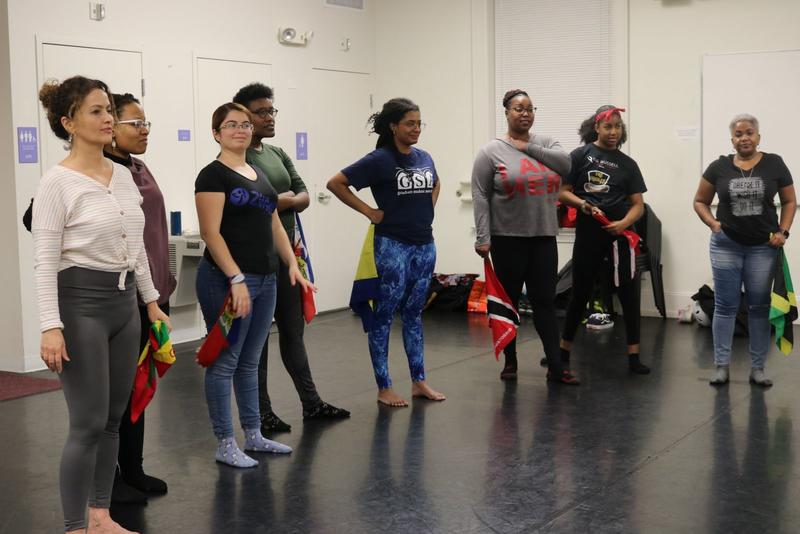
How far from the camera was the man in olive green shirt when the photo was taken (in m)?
4.48

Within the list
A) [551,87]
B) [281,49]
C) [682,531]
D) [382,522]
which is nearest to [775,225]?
[682,531]

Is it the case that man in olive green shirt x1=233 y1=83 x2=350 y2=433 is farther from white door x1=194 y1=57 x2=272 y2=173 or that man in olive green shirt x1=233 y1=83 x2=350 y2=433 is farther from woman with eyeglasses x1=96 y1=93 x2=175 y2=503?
white door x1=194 y1=57 x2=272 y2=173

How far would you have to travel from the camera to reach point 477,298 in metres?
8.34

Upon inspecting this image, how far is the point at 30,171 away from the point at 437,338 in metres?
2.84

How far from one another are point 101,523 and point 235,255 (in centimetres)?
112

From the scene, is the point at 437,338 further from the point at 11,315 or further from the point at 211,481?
the point at 211,481

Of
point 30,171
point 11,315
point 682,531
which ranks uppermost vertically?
point 30,171

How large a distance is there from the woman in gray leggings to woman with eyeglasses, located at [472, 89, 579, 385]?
254 cm

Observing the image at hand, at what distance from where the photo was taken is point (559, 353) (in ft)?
18.2

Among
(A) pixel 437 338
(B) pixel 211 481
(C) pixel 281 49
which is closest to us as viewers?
(B) pixel 211 481

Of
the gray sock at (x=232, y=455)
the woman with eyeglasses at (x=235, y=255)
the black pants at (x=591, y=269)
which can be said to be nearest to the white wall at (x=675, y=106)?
the black pants at (x=591, y=269)

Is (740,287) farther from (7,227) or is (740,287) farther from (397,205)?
(7,227)

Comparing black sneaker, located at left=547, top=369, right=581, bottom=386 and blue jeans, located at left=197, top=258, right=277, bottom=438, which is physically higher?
blue jeans, located at left=197, top=258, right=277, bottom=438

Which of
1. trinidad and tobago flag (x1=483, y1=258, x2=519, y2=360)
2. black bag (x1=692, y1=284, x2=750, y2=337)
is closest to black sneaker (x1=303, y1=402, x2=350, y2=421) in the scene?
trinidad and tobago flag (x1=483, y1=258, x2=519, y2=360)
